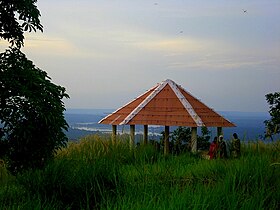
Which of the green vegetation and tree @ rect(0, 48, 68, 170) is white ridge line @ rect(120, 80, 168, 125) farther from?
tree @ rect(0, 48, 68, 170)

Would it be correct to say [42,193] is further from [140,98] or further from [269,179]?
[140,98]

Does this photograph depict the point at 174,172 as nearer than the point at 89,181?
No

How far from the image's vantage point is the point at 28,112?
26.2ft

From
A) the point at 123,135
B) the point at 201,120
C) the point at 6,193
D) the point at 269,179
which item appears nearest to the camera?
the point at 269,179

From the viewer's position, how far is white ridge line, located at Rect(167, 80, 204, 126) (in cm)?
1739

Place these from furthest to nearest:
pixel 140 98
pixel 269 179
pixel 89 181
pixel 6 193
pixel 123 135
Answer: pixel 140 98, pixel 123 135, pixel 6 193, pixel 89 181, pixel 269 179

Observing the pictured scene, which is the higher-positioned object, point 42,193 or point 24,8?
point 24,8

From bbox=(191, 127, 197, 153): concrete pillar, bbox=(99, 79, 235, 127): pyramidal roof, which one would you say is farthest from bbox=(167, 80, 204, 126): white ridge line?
bbox=(191, 127, 197, 153): concrete pillar

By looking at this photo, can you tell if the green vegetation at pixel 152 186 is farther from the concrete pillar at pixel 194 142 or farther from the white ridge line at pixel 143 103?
the white ridge line at pixel 143 103

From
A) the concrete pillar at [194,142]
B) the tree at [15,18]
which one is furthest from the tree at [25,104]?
the concrete pillar at [194,142]

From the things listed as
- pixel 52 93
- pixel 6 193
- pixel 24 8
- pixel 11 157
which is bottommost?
pixel 6 193

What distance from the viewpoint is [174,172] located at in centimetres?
876

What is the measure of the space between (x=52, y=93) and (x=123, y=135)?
7.21 metres

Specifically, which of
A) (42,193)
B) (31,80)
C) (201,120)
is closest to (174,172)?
(42,193)
